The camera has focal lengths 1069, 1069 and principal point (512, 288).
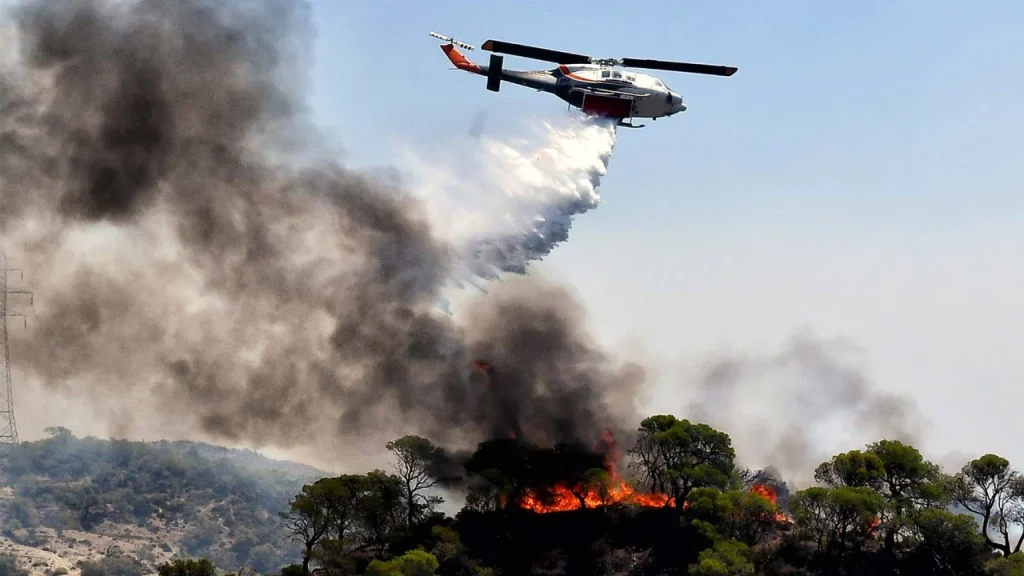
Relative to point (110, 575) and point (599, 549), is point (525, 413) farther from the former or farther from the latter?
point (110, 575)

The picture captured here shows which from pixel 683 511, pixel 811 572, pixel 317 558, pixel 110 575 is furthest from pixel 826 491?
pixel 110 575

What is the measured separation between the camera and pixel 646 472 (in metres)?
115

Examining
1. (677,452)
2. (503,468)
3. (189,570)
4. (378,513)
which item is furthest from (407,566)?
(677,452)

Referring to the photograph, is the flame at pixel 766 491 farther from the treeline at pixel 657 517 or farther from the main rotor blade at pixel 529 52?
the main rotor blade at pixel 529 52

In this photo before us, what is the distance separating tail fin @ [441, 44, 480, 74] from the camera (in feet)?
343

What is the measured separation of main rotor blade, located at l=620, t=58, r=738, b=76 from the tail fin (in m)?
15.2

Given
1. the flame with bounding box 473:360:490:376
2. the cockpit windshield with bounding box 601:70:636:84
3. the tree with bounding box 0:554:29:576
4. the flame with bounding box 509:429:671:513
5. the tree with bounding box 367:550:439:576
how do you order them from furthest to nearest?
the tree with bounding box 0:554:29:576 < the flame with bounding box 473:360:490:376 < the flame with bounding box 509:429:671:513 < the cockpit windshield with bounding box 601:70:636:84 < the tree with bounding box 367:550:439:576

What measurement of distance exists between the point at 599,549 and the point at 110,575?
4663 inches

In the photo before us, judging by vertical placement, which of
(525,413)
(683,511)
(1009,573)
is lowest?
(1009,573)

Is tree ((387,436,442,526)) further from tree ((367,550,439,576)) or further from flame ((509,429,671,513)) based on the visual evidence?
tree ((367,550,439,576))

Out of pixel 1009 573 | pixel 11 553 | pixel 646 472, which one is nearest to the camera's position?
pixel 1009 573

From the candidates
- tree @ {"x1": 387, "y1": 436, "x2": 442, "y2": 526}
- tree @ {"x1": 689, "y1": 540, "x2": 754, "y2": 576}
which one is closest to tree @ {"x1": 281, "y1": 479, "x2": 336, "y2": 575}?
tree @ {"x1": 387, "y1": 436, "x2": 442, "y2": 526}

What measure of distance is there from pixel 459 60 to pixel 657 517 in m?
49.1

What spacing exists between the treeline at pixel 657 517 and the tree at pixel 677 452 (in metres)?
0.15
